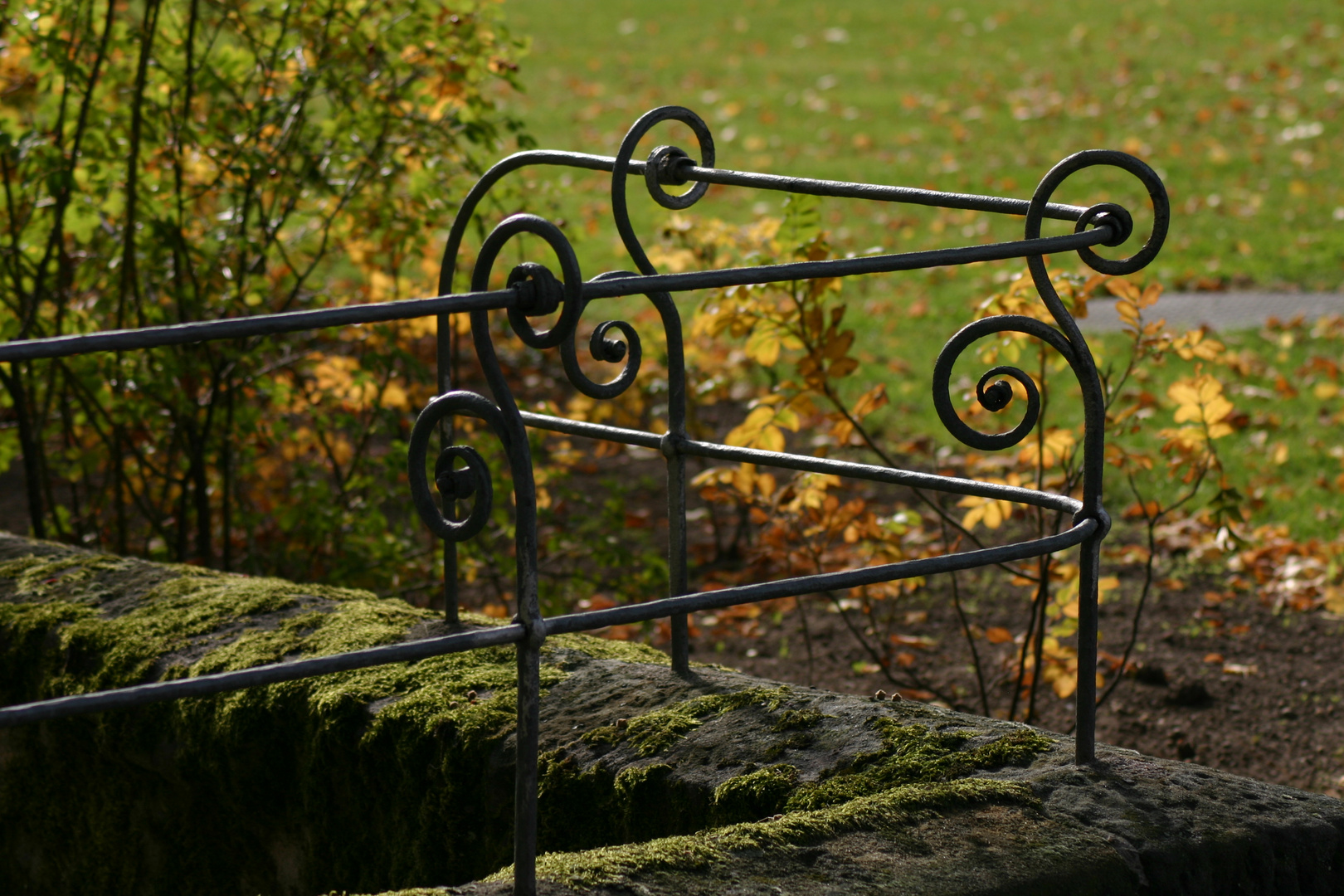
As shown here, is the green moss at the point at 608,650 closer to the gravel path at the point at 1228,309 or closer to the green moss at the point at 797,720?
the green moss at the point at 797,720

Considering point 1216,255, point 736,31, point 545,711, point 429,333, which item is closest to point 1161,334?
point 545,711

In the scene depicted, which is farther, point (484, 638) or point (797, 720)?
point (797, 720)

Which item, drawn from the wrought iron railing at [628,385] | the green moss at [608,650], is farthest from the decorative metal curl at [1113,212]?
the green moss at [608,650]

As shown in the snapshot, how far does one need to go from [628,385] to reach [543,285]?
1.16 ft

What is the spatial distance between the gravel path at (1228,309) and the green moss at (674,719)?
5.24 meters

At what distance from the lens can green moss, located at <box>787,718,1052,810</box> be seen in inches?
Answer: 72.0

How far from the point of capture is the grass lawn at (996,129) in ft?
20.5

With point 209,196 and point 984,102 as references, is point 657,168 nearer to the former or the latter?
point 209,196

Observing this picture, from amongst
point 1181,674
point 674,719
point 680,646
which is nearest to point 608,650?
point 680,646

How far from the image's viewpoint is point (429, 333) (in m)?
4.92

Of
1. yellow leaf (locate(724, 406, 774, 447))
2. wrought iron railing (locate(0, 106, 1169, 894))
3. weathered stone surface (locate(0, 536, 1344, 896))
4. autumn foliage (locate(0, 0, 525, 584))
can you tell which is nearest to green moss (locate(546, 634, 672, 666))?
weathered stone surface (locate(0, 536, 1344, 896))

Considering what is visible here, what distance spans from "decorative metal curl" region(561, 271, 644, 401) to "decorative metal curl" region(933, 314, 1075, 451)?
41 centimetres

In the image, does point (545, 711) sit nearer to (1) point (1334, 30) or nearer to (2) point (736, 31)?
(1) point (1334, 30)

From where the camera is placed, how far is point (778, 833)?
1663 mm
